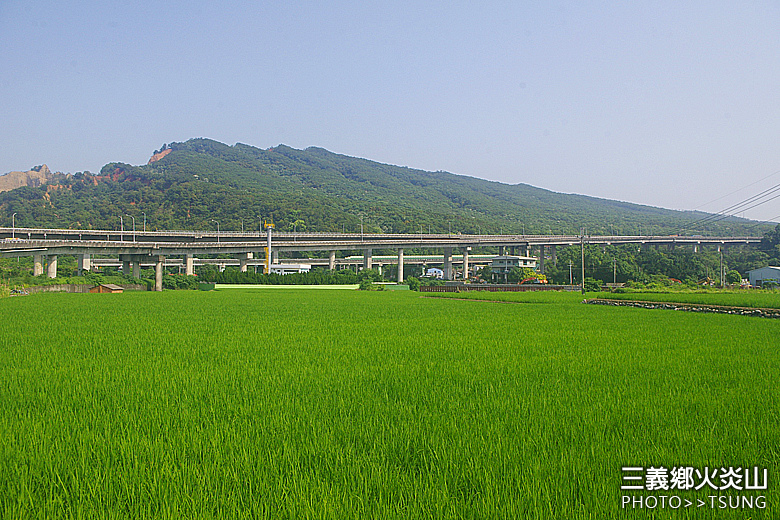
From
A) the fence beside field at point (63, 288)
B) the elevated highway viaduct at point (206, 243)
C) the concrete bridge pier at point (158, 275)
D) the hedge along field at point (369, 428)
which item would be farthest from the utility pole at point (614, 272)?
the hedge along field at point (369, 428)

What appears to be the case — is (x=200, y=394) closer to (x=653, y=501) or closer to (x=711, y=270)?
(x=653, y=501)

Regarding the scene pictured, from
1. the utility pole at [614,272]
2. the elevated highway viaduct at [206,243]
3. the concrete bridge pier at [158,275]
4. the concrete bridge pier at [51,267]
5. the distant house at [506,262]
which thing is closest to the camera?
the elevated highway viaduct at [206,243]

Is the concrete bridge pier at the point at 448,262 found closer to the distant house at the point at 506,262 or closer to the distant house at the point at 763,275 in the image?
the distant house at the point at 506,262

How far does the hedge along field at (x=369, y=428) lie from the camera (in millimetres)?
4277

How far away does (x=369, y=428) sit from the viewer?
6.22 metres

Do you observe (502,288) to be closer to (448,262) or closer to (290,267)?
(448,262)

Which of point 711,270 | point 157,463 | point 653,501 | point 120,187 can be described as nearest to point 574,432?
point 653,501

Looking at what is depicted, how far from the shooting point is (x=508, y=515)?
396 centimetres

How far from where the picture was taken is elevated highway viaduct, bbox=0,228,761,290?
62156 mm

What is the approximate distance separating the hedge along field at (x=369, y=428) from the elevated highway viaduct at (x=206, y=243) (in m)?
55.1

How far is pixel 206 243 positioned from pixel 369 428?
6975 centimetres

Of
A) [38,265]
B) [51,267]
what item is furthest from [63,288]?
[38,265]

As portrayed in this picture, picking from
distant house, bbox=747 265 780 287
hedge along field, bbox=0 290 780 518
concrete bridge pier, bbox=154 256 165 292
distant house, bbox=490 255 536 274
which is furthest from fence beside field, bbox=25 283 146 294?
distant house, bbox=747 265 780 287

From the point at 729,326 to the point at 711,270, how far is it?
70913mm
